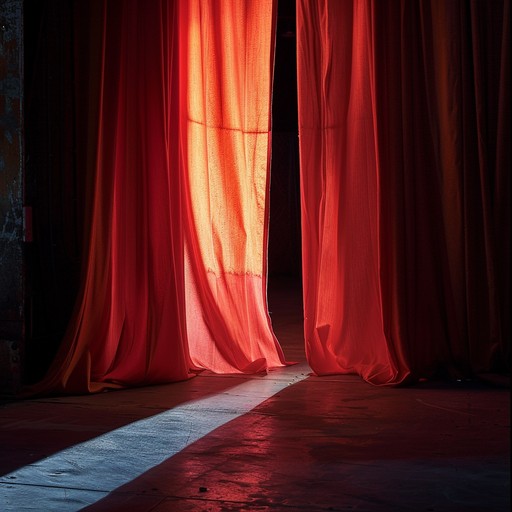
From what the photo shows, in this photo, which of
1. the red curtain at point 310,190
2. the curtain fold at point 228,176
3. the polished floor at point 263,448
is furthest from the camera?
the curtain fold at point 228,176

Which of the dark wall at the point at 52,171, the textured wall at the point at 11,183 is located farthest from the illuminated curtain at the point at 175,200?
the textured wall at the point at 11,183

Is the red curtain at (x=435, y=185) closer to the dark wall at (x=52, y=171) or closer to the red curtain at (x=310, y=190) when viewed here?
the red curtain at (x=310, y=190)

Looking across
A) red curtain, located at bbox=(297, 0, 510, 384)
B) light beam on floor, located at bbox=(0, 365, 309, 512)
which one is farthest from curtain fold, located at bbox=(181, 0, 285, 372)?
light beam on floor, located at bbox=(0, 365, 309, 512)

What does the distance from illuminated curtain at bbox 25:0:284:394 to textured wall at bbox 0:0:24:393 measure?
0.28 meters

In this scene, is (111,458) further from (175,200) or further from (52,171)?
(52,171)

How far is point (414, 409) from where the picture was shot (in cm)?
353

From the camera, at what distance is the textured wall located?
396cm

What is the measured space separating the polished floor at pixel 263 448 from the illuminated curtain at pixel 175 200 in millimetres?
296

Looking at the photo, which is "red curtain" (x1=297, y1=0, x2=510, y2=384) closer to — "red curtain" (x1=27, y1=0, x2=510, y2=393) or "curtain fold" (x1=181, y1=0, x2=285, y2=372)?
"red curtain" (x1=27, y1=0, x2=510, y2=393)

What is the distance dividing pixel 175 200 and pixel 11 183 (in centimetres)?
84

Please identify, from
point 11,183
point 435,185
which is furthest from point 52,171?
point 435,185

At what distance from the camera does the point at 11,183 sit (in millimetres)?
3967

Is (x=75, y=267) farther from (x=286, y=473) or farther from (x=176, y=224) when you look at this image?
(x=286, y=473)

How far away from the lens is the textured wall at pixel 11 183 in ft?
13.0
